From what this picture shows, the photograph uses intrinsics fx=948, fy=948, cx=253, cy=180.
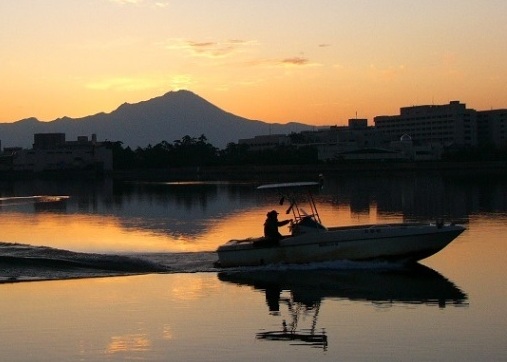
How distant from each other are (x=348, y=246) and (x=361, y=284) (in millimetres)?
2343

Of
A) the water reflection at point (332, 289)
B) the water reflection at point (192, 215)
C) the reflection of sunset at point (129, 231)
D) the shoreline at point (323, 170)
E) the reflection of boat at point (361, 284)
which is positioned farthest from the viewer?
the shoreline at point (323, 170)

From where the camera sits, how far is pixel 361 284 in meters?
25.4

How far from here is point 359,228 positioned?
1108 inches

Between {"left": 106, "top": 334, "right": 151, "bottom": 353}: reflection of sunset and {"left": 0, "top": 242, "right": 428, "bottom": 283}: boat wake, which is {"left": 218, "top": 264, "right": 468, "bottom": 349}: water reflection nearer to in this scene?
{"left": 0, "top": 242, "right": 428, "bottom": 283}: boat wake

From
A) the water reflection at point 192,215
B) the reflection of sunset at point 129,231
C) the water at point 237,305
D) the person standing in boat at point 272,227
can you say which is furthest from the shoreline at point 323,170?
the person standing in boat at point 272,227

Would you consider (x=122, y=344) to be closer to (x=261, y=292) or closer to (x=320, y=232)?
(x=261, y=292)

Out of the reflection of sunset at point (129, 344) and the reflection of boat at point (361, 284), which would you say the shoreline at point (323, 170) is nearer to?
the reflection of boat at point (361, 284)

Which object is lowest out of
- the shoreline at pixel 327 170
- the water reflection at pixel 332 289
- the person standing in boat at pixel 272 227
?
the water reflection at pixel 332 289

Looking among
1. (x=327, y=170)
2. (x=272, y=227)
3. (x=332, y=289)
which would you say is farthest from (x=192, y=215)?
(x=327, y=170)

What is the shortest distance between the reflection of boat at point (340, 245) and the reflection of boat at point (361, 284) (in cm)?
41

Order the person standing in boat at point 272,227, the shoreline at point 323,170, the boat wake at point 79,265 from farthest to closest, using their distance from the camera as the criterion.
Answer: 1. the shoreline at point 323,170
2. the person standing in boat at point 272,227
3. the boat wake at point 79,265

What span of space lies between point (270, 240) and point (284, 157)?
159008 millimetres

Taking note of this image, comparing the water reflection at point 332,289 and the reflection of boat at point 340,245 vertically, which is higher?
the reflection of boat at point 340,245

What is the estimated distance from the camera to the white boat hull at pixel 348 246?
27.6 metres
